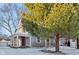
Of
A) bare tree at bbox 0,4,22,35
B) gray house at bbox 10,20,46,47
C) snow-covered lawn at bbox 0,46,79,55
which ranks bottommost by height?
snow-covered lawn at bbox 0,46,79,55

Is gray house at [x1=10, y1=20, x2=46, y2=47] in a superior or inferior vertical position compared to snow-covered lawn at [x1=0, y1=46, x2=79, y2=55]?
superior

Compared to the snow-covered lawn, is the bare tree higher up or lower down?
higher up

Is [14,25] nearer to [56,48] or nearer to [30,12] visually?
[30,12]

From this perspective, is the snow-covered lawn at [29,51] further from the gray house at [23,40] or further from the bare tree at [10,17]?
the bare tree at [10,17]

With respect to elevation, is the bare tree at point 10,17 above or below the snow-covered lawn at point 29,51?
above

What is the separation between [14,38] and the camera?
8.61 ft

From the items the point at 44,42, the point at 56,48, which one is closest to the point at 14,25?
the point at 44,42

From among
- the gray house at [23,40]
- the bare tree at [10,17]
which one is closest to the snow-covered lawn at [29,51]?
the gray house at [23,40]

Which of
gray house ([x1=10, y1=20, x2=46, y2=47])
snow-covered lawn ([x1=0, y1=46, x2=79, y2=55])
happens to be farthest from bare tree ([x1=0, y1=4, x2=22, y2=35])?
snow-covered lawn ([x1=0, y1=46, x2=79, y2=55])

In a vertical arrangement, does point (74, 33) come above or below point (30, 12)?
below

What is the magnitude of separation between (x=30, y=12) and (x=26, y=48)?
0.45 m

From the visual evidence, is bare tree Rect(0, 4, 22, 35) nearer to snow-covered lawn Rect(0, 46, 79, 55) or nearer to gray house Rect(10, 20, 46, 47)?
gray house Rect(10, 20, 46, 47)

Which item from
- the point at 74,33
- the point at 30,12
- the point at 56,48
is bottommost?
the point at 56,48

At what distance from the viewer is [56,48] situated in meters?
2.61
